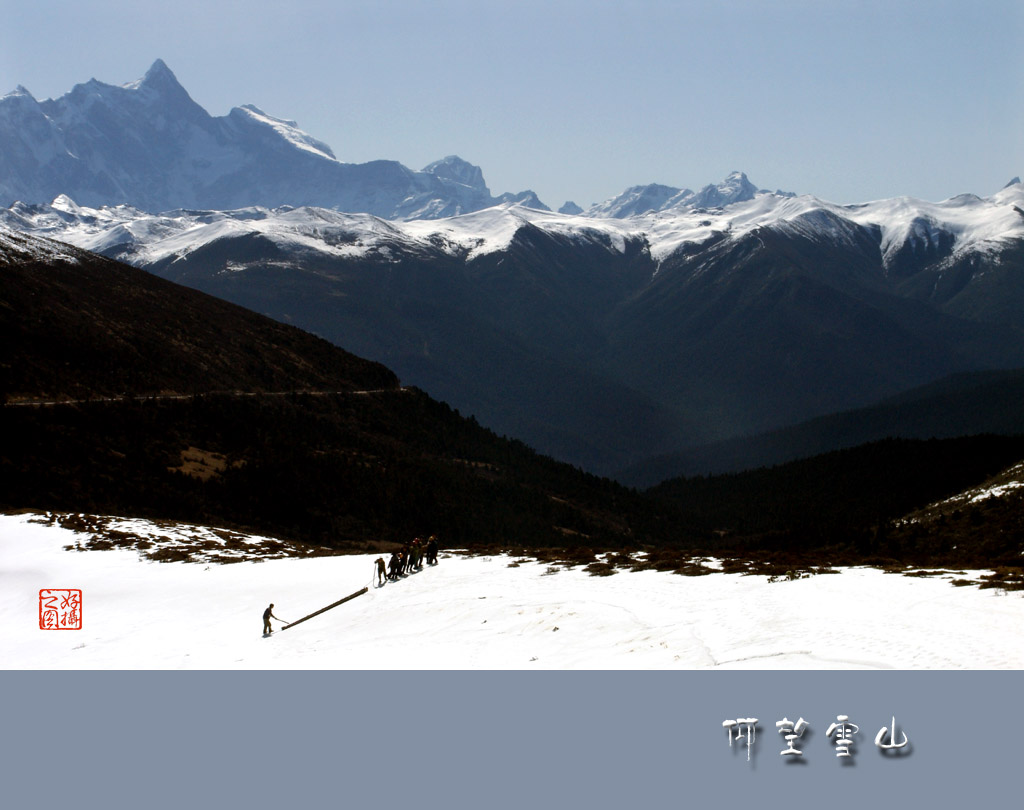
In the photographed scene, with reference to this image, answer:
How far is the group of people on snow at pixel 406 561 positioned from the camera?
40625 mm

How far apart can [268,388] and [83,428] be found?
46.4 metres

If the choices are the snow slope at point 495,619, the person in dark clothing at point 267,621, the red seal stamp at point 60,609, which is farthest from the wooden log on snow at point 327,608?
the red seal stamp at point 60,609

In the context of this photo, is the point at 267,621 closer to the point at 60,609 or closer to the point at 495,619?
the point at 495,619

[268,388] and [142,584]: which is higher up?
[268,388]

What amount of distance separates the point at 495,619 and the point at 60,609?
20.2m

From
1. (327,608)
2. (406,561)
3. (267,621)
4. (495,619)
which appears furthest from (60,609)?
(495,619)

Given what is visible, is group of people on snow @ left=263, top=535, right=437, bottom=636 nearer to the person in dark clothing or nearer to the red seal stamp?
the person in dark clothing

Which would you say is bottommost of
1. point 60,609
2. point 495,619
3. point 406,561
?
point 60,609

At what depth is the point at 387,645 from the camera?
29.2 metres

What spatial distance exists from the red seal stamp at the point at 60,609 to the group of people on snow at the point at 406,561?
41.1ft

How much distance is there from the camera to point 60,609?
125 feet

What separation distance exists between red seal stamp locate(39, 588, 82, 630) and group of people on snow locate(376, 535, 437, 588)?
12.5 meters

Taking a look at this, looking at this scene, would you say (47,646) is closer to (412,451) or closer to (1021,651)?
(1021,651)

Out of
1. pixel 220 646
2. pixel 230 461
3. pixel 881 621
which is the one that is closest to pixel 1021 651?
pixel 881 621
